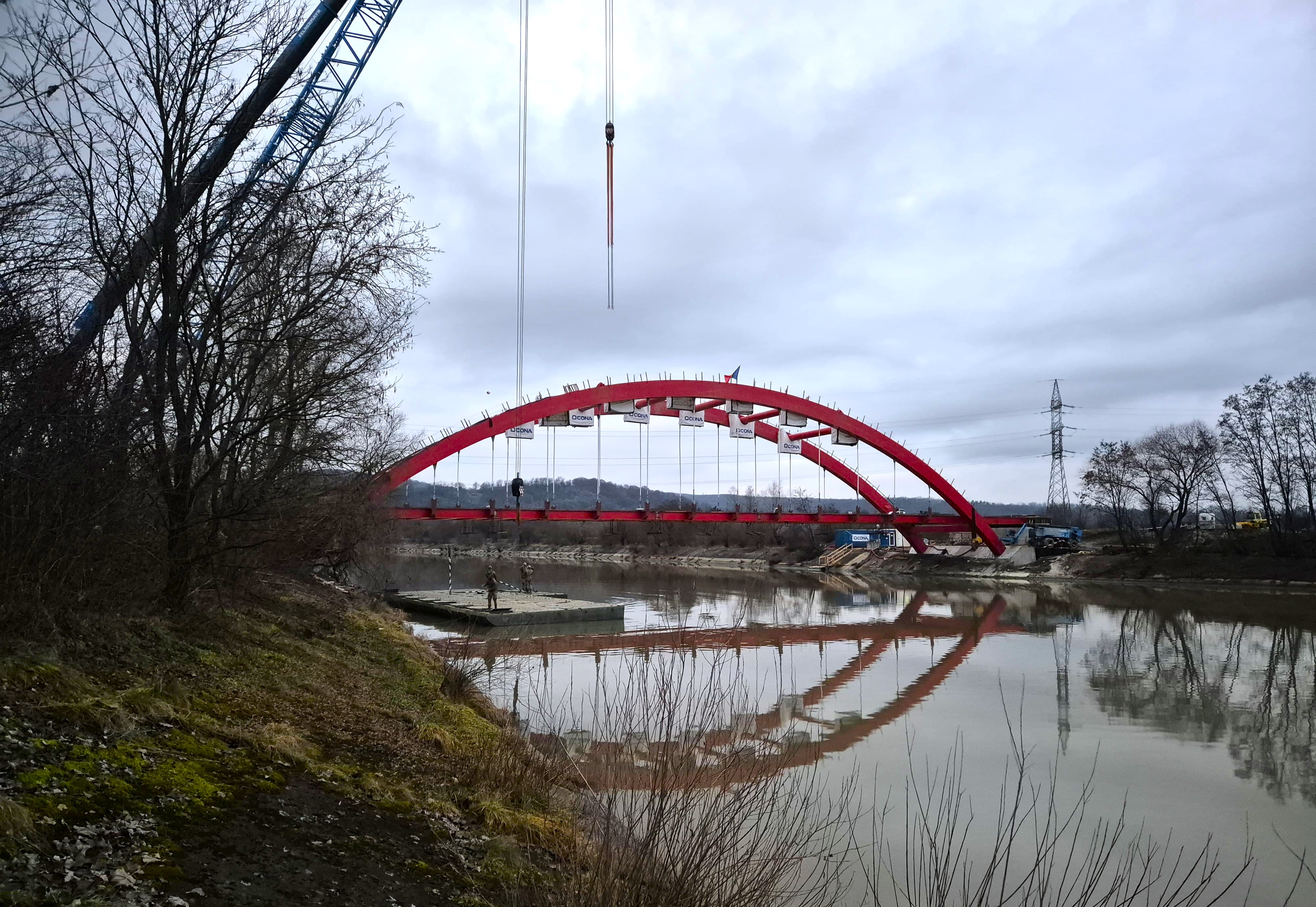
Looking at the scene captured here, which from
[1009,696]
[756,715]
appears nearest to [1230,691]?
[1009,696]

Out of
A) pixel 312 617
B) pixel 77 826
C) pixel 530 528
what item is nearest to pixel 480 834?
pixel 77 826

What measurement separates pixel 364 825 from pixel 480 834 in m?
0.87

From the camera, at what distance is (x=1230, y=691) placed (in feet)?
52.2

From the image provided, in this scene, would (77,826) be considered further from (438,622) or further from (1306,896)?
(438,622)

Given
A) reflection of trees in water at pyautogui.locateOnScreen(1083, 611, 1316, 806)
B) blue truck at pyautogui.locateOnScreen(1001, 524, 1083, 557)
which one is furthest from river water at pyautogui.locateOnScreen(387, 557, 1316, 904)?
blue truck at pyautogui.locateOnScreen(1001, 524, 1083, 557)

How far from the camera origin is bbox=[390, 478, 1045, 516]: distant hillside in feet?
173

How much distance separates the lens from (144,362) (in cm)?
695

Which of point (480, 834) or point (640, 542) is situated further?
point (640, 542)

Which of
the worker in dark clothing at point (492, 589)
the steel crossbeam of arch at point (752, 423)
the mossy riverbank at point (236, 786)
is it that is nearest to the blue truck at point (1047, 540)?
the steel crossbeam of arch at point (752, 423)

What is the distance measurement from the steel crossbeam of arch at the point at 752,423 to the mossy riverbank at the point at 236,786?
1545 centimetres

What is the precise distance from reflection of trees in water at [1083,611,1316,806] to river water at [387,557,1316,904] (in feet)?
0.18

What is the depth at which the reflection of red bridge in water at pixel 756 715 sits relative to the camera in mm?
5113

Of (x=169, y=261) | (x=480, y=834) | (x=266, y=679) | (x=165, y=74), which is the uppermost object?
(x=165, y=74)

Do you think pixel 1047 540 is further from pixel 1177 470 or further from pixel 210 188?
pixel 210 188
